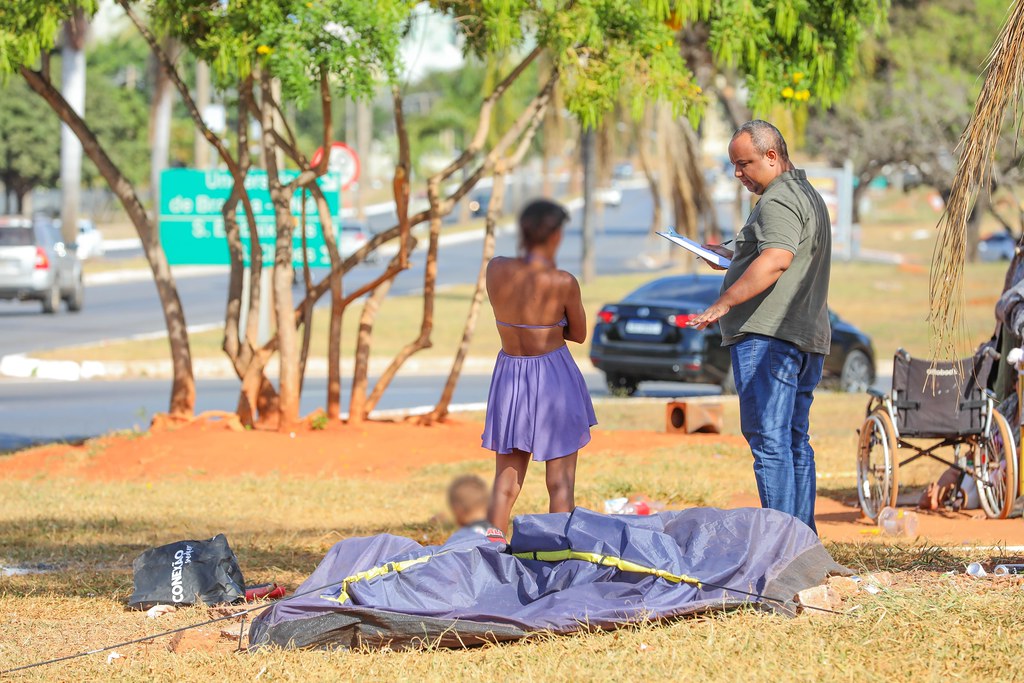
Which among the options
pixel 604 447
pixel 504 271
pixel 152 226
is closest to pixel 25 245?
pixel 152 226

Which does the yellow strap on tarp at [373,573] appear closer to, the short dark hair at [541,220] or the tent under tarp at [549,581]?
the tent under tarp at [549,581]

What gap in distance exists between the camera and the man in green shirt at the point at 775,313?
610cm

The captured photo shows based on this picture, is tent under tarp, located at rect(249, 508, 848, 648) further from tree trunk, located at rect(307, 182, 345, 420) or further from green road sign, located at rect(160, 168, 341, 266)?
green road sign, located at rect(160, 168, 341, 266)

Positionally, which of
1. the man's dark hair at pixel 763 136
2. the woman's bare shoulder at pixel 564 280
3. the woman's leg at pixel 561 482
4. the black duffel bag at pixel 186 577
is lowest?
the black duffel bag at pixel 186 577

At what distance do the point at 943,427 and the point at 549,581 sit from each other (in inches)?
142

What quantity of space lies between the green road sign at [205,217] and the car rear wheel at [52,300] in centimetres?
1315

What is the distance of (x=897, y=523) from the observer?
24.7 ft

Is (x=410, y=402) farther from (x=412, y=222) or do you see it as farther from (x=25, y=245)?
(x=25, y=245)

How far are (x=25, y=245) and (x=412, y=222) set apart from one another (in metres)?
17.0

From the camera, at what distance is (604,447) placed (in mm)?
11836

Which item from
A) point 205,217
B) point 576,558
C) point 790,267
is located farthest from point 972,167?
point 205,217

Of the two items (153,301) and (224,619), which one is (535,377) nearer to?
(224,619)

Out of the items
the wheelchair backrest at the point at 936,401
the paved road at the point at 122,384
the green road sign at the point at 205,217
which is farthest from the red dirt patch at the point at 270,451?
the green road sign at the point at 205,217

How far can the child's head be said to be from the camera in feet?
16.8
